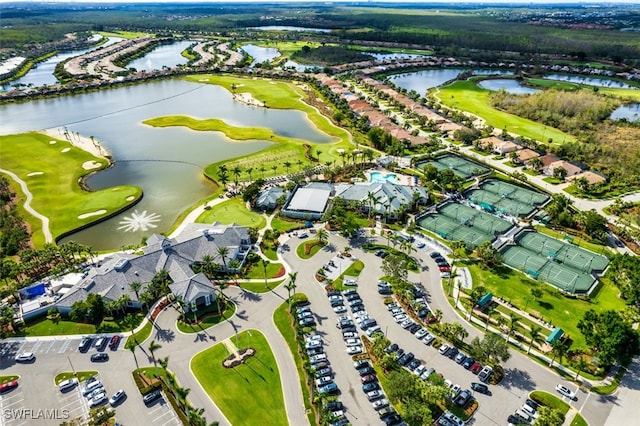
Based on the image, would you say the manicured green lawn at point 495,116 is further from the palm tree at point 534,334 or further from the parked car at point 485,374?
the parked car at point 485,374

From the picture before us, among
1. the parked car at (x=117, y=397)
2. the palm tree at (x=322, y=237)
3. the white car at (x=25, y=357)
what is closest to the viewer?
the parked car at (x=117, y=397)

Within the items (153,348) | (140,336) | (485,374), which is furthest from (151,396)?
(485,374)

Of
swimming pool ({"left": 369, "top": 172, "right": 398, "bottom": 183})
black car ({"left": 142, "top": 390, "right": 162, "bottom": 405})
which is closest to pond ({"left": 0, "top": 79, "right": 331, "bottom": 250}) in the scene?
swimming pool ({"left": 369, "top": 172, "right": 398, "bottom": 183})

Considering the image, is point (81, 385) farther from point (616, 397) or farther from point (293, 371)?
point (616, 397)

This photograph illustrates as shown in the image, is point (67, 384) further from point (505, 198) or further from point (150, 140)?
point (150, 140)

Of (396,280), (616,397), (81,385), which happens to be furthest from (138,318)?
(616,397)

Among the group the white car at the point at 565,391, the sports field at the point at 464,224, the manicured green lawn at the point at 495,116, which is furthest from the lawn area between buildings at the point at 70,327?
the manicured green lawn at the point at 495,116
